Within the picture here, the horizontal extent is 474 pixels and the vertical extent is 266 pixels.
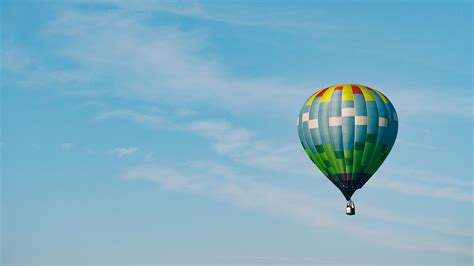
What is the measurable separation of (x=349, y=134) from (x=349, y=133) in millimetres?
102

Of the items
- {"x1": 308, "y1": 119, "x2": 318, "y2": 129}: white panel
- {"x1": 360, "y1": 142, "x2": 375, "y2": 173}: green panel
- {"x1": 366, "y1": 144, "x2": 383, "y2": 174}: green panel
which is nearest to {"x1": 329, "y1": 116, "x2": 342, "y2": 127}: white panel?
{"x1": 308, "y1": 119, "x2": 318, "y2": 129}: white panel

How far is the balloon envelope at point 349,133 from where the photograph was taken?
3693 inches

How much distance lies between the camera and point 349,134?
93.8m

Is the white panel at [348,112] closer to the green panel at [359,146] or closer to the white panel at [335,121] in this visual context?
the white panel at [335,121]

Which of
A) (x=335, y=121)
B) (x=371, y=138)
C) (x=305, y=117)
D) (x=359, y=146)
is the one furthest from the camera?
(x=305, y=117)

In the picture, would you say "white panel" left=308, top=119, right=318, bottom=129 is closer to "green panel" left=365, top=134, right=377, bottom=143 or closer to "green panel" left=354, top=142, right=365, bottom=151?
"green panel" left=354, top=142, right=365, bottom=151

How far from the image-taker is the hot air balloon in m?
93.8

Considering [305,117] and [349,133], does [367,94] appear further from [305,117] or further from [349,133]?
[305,117]

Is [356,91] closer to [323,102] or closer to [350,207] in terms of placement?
[323,102]

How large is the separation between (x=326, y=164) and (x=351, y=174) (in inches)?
86.9

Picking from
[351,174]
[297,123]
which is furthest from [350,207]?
[297,123]

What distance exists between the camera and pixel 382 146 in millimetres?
95125

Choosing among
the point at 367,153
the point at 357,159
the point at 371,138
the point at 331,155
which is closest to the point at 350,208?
the point at 357,159

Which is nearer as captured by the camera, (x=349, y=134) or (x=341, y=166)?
(x=349, y=134)
